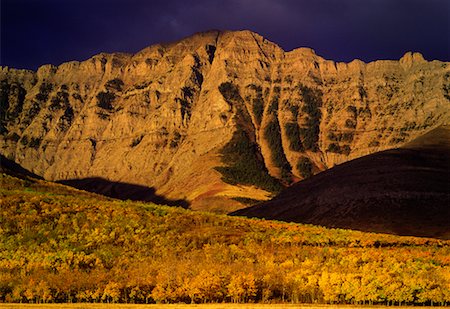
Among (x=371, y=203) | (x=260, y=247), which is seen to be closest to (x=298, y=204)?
(x=371, y=203)

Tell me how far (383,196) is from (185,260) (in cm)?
8464

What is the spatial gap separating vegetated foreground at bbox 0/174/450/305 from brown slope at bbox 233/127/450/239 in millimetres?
46078

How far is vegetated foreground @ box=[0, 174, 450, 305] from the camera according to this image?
3023 cm

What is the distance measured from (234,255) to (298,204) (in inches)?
3534

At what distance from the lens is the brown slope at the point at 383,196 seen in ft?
344

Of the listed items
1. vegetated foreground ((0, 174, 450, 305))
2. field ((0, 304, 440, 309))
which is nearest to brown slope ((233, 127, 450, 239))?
vegetated foreground ((0, 174, 450, 305))

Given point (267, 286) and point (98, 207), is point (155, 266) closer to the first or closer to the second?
point (267, 286)

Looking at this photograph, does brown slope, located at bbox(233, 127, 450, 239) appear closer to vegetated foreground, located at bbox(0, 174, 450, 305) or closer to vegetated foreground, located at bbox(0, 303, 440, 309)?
vegetated foreground, located at bbox(0, 174, 450, 305)

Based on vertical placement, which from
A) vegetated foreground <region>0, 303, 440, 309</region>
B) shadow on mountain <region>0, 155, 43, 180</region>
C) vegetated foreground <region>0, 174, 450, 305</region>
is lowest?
vegetated foreground <region>0, 303, 440, 309</region>

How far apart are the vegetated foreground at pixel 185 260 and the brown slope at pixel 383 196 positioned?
151 ft

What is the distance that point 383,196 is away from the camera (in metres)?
116

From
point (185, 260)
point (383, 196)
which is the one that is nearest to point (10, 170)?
point (185, 260)

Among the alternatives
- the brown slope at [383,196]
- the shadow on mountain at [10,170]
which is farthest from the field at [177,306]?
the brown slope at [383,196]

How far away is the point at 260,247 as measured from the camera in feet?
151
